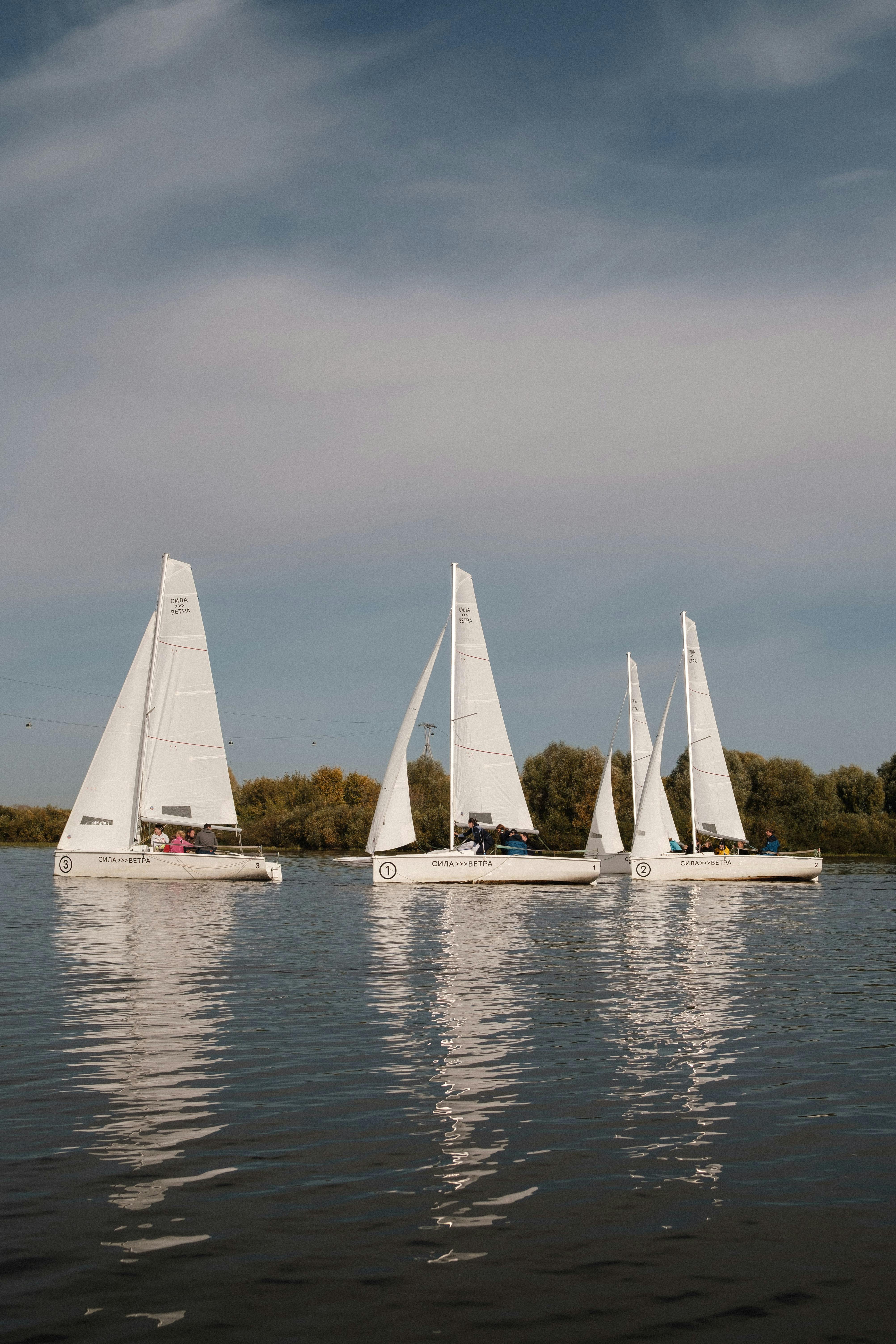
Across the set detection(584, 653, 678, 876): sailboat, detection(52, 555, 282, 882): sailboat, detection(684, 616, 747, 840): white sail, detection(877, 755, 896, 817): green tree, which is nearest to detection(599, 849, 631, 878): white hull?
detection(584, 653, 678, 876): sailboat

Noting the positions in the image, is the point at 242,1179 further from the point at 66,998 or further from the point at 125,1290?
the point at 66,998

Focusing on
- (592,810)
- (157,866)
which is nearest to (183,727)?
(157,866)

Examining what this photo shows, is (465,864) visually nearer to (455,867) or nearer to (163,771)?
(455,867)

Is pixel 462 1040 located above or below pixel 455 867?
below

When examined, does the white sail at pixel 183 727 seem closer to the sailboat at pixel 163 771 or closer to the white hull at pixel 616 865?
the sailboat at pixel 163 771

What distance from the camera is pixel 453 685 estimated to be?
140 feet

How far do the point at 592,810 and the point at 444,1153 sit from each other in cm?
7721

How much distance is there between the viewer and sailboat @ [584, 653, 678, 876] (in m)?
54.8

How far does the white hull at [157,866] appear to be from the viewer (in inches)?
1555

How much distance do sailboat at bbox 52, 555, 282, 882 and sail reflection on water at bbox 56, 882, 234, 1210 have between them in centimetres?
1312

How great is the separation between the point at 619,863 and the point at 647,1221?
4995cm

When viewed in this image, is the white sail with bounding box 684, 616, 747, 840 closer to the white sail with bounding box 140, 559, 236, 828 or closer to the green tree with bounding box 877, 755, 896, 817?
the white sail with bounding box 140, 559, 236, 828

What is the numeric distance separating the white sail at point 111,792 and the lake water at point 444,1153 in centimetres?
2213

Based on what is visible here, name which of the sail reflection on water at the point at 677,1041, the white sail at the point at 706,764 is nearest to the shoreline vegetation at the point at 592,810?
the white sail at the point at 706,764
